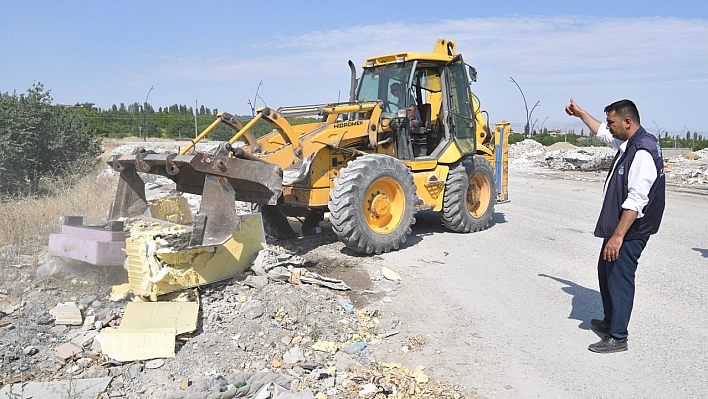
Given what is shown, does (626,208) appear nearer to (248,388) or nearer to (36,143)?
(248,388)

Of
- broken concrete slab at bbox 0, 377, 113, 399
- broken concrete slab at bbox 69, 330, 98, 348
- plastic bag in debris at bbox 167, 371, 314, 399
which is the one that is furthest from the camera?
broken concrete slab at bbox 69, 330, 98, 348

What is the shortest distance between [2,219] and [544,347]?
7.43 metres

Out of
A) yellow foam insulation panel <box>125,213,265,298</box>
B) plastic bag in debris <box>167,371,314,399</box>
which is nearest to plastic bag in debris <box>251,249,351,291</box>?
yellow foam insulation panel <box>125,213,265,298</box>

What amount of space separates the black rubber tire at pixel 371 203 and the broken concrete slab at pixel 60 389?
3.49 meters

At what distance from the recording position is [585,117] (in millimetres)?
5090

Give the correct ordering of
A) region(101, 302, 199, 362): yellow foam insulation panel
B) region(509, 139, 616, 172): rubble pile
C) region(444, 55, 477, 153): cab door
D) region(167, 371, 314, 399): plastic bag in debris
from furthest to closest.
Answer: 1. region(509, 139, 616, 172): rubble pile
2. region(444, 55, 477, 153): cab door
3. region(101, 302, 199, 362): yellow foam insulation panel
4. region(167, 371, 314, 399): plastic bag in debris

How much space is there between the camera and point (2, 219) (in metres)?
7.98

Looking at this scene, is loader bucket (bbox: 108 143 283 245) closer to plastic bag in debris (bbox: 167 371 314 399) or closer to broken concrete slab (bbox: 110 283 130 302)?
broken concrete slab (bbox: 110 283 130 302)

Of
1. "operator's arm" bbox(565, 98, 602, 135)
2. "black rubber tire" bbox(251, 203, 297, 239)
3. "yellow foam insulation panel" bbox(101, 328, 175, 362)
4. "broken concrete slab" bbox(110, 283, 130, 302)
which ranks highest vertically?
"operator's arm" bbox(565, 98, 602, 135)

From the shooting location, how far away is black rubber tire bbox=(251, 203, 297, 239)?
8.26 meters

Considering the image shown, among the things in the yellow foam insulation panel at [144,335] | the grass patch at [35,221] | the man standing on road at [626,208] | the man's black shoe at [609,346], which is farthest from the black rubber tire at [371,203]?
the grass patch at [35,221]

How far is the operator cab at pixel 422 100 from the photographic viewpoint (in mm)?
8352

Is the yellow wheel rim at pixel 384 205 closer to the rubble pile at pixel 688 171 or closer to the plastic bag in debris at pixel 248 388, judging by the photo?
the plastic bag in debris at pixel 248 388

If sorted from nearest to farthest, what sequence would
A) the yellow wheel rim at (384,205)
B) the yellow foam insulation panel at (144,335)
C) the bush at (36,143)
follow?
the yellow foam insulation panel at (144,335) → the yellow wheel rim at (384,205) → the bush at (36,143)
